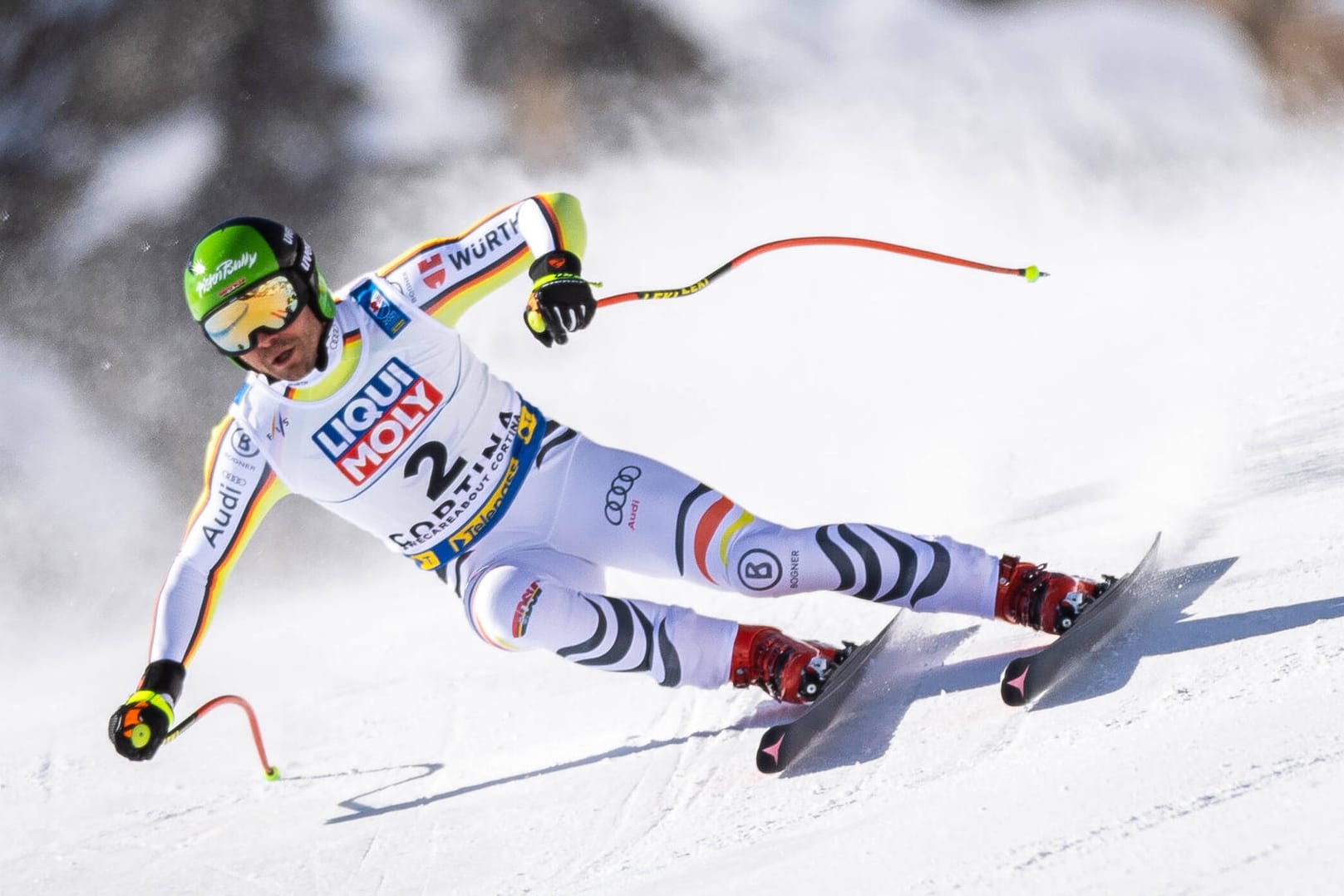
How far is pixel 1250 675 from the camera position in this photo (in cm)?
238

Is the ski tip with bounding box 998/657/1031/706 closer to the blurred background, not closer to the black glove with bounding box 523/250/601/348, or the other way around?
the black glove with bounding box 523/250/601/348

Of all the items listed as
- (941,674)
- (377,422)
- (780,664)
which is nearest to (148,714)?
(377,422)

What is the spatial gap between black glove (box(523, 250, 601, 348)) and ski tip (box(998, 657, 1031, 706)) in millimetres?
1223

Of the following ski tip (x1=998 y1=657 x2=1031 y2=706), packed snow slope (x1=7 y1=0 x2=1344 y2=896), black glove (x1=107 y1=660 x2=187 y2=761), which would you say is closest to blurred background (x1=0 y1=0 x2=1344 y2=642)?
packed snow slope (x1=7 y1=0 x2=1344 y2=896)

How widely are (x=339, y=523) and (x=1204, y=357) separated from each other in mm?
4834

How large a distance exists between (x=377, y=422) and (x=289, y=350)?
0.27m

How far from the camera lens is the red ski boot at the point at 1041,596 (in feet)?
9.27

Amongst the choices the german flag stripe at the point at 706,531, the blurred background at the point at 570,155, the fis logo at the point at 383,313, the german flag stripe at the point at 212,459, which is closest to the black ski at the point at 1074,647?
the german flag stripe at the point at 706,531

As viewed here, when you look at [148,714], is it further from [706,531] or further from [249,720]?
[706,531]

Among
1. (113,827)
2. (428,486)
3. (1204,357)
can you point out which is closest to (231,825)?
(113,827)

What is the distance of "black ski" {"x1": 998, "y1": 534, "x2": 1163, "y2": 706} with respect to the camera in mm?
2602

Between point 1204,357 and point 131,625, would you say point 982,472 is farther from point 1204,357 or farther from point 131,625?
point 131,625

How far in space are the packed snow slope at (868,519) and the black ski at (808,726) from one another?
2.1 inches

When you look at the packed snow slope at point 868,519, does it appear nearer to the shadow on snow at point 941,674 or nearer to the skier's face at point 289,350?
the shadow on snow at point 941,674
